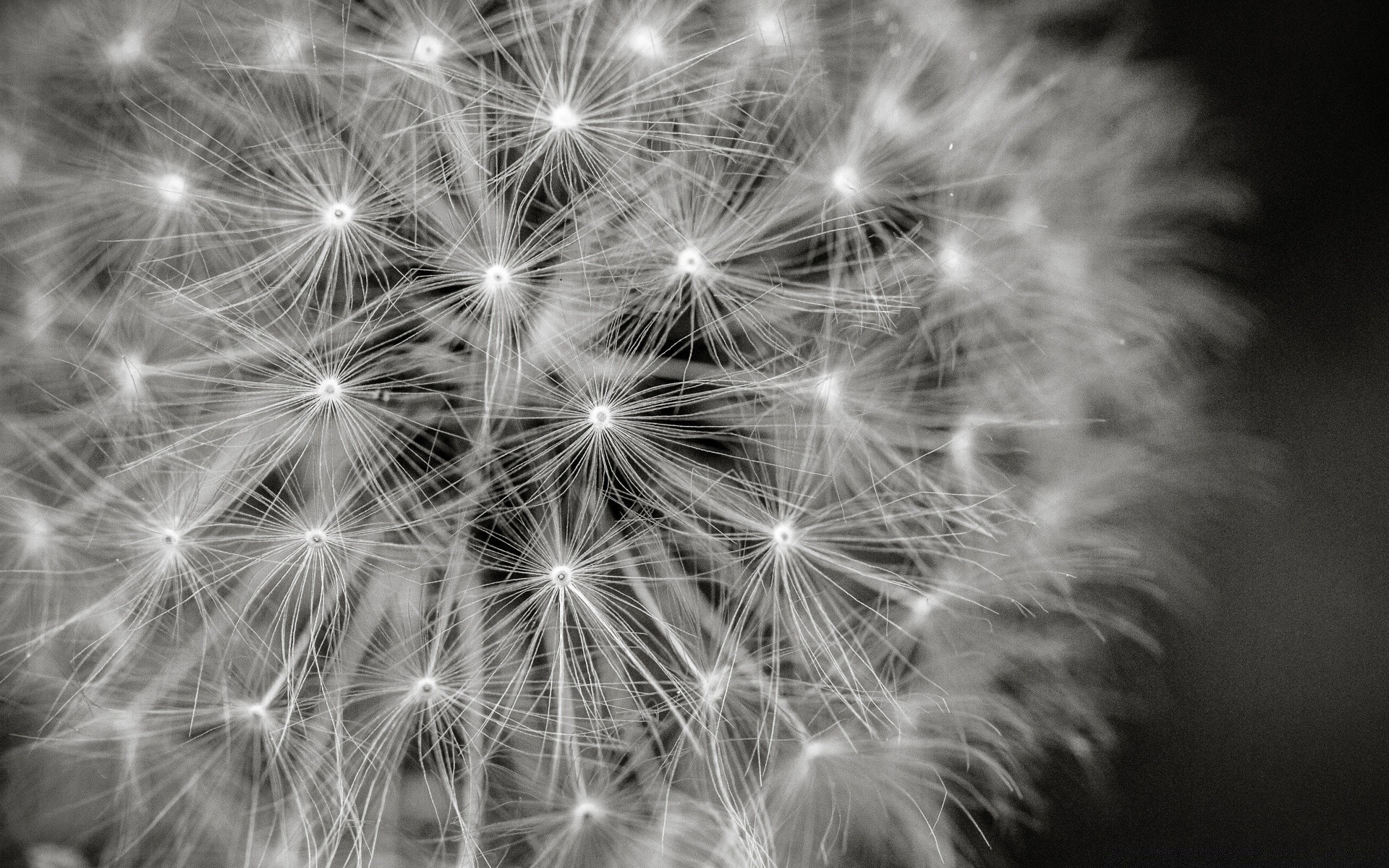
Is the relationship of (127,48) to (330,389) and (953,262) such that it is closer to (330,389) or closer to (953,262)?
(330,389)

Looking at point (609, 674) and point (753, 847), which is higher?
point (609, 674)

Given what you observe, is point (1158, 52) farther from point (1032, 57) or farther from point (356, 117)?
point (356, 117)

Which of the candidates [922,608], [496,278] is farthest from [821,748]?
[496,278]

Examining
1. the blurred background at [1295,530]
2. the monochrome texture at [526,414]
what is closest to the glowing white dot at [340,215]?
the monochrome texture at [526,414]

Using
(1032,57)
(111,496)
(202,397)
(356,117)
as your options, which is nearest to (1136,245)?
(1032,57)

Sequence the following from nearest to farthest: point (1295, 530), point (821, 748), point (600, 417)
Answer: point (600, 417) < point (821, 748) < point (1295, 530)
